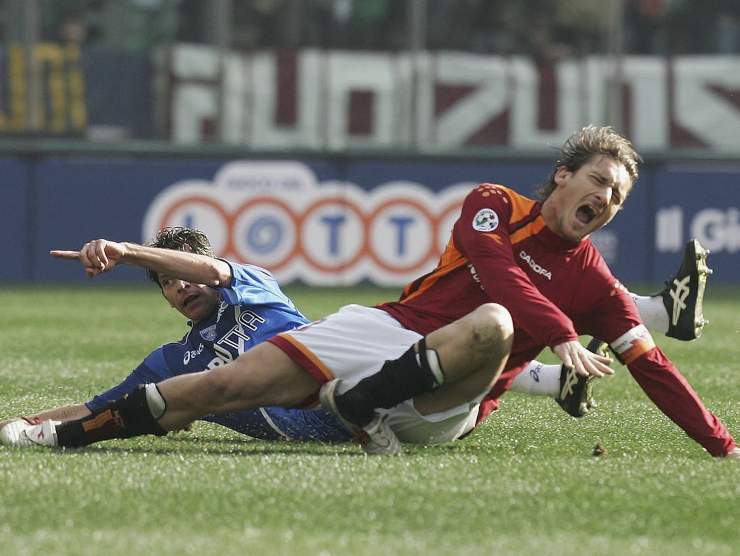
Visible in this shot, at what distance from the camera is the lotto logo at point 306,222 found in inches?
624

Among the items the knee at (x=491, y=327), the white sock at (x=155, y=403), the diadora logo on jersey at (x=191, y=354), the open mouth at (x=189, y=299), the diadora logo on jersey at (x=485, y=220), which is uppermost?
the diadora logo on jersey at (x=485, y=220)

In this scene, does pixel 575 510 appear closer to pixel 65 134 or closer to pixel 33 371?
pixel 33 371

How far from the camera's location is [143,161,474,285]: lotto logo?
15844 millimetres

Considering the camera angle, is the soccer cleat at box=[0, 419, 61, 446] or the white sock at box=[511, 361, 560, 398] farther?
the white sock at box=[511, 361, 560, 398]

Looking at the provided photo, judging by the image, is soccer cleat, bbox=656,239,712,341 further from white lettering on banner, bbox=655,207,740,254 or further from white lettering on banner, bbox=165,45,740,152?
white lettering on banner, bbox=165,45,740,152

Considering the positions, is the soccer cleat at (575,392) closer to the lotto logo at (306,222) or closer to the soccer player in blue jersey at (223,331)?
the soccer player in blue jersey at (223,331)

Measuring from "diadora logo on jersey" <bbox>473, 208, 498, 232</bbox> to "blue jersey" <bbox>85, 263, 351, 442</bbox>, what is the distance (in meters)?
0.94

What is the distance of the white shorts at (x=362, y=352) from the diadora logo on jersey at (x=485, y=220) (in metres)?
0.46

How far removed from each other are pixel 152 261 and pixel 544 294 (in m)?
1.37

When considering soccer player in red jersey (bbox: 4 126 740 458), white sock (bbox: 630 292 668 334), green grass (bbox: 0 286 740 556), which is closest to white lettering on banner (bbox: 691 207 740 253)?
green grass (bbox: 0 286 740 556)

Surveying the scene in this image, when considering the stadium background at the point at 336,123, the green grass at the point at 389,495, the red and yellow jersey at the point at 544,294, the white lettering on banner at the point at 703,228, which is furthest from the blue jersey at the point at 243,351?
the white lettering on banner at the point at 703,228

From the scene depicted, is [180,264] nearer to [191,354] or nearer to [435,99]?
[191,354]

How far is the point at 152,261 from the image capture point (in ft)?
16.9

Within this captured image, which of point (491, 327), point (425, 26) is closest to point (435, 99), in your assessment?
point (425, 26)
